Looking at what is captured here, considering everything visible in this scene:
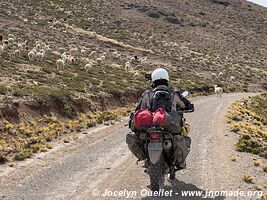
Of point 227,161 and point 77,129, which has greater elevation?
point 227,161

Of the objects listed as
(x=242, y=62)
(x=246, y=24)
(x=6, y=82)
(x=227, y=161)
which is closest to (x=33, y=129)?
(x=6, y=82)

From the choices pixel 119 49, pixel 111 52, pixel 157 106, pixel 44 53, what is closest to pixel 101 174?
pixel 157 106

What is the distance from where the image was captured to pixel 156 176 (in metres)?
7.95

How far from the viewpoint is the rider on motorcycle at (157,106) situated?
8.34 metres

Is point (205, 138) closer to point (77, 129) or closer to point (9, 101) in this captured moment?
point (77, 129)

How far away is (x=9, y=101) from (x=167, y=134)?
995 centimetres

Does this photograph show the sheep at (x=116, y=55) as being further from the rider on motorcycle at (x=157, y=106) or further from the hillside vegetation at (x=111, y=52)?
the rider on motorcycle at (x=157, y=106)

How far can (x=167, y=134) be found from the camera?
800cm

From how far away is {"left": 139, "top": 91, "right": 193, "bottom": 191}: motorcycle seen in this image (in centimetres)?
777

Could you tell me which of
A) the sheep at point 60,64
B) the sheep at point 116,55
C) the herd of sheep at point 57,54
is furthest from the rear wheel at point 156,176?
the sheep at point 116,55

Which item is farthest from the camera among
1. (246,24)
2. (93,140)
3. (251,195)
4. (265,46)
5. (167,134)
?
(246,24)

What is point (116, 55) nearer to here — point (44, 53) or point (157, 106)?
point (44, 53)

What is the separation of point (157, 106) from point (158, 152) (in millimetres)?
1031

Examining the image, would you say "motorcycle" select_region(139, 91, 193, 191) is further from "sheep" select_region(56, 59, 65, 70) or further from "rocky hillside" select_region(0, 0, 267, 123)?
"sheep" select_region(56, 59, 65, 70)
